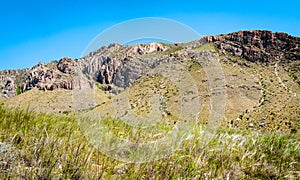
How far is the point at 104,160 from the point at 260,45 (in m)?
182

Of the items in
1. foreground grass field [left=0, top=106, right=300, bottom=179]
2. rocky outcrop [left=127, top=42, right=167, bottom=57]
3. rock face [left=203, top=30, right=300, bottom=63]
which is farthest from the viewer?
rock face [left=203, top=30, right=300, bottom=63]

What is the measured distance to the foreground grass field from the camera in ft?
7.83

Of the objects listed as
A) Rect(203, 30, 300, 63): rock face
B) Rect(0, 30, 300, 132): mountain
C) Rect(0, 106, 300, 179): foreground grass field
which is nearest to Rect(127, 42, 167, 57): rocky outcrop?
Rect(0, 30, 300, 132): mountain

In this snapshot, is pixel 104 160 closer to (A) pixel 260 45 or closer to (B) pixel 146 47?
(B) pixel 146 47

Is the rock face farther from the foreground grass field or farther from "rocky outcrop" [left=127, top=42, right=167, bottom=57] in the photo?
the foreground grass field

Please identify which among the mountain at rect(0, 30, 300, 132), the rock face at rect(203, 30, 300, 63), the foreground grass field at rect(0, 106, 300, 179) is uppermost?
the rock face at rect(203, 30, 300, 63)

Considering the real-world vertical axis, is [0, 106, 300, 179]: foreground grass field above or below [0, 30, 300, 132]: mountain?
below

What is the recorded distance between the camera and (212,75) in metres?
5.08

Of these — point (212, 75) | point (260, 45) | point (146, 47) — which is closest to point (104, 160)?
point (212, 75)

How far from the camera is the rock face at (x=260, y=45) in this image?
144875mm

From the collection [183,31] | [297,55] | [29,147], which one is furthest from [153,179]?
[297,55]

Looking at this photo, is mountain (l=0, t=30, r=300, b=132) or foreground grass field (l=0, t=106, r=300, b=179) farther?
mountain (l=0, t=30, r=300, b=132)

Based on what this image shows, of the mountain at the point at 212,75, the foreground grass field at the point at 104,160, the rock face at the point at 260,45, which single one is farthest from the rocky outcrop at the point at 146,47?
the rock face at the point at 260,45

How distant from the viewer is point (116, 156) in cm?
309
